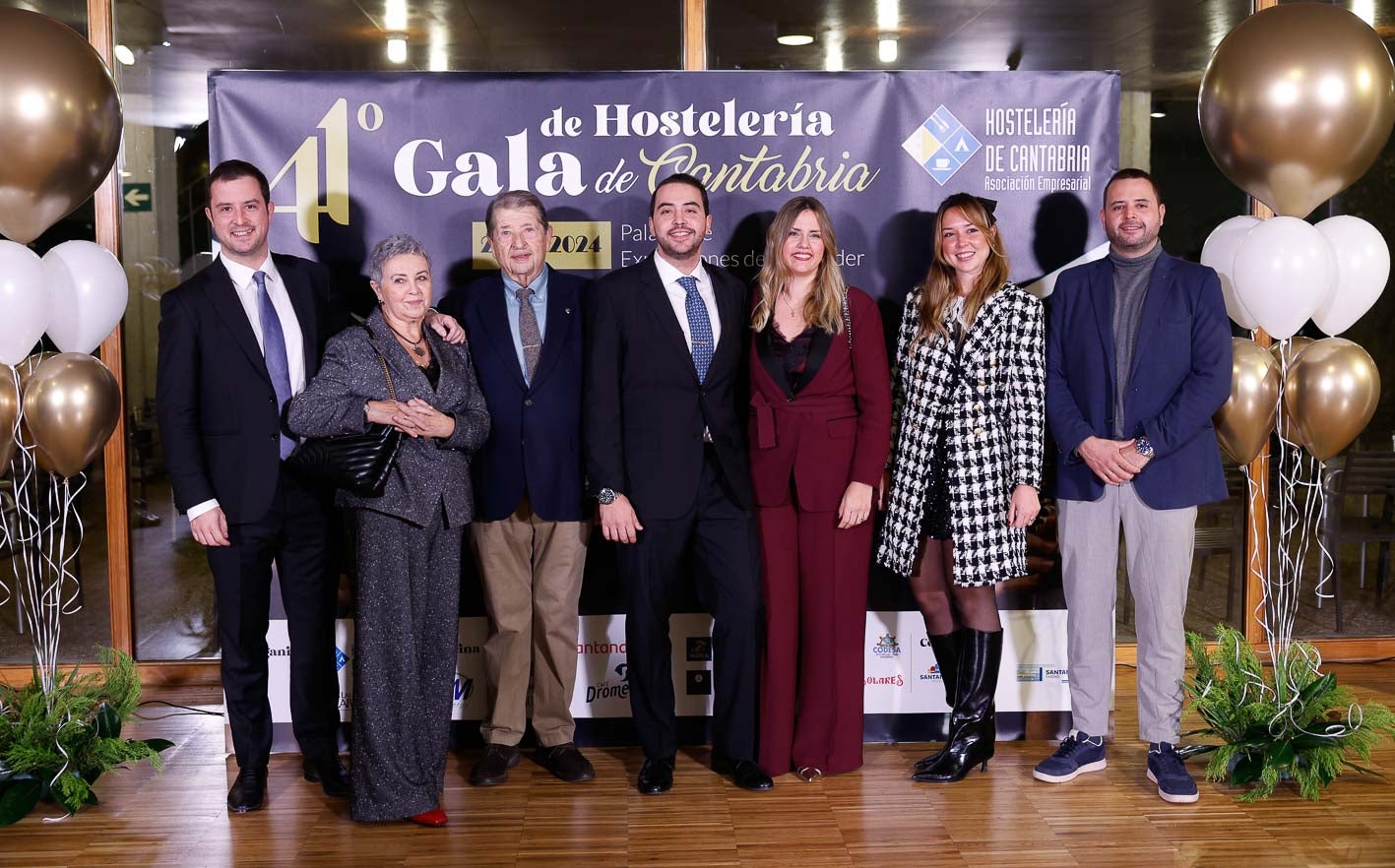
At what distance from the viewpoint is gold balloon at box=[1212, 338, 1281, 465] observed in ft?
11.5

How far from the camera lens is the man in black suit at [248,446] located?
3.23m

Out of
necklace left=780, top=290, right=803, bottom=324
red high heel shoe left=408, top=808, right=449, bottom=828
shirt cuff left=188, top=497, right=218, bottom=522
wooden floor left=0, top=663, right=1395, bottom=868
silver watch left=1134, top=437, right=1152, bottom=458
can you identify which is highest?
necklace left=780, top=290, right=803, bottom=324

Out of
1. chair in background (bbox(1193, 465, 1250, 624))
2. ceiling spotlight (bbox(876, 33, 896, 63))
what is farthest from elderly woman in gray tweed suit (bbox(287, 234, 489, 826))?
chair in background (bbox(1193, 465, 1250, 624))

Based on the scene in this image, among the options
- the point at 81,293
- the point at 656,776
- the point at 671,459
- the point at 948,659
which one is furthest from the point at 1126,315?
the point at 81,293

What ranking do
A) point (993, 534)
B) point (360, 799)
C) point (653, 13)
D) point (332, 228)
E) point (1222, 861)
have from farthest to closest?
point (653, 13) < point (332, 228) < point (993, 534) < point (360, 799) < point (1222, 861)

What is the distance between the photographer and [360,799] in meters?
3.19

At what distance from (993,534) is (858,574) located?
1.36 ft

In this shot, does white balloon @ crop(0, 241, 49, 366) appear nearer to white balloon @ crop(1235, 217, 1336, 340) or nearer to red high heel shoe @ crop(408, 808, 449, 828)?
red high heel shoe @ crop(408, 808, 449, 828)

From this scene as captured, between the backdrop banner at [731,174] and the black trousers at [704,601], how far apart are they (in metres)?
0.47

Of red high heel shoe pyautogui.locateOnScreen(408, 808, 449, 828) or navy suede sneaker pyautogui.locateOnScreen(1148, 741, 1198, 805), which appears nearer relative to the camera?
red high heel shoe pyautogui.locateOnScreen(408, 808, 449, 828)

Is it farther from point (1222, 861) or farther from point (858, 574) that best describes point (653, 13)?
point (1222, 861)

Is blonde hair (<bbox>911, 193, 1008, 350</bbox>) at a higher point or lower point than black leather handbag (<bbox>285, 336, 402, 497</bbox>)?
higher

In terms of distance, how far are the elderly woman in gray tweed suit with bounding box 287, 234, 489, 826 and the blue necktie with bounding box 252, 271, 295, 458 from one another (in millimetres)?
243

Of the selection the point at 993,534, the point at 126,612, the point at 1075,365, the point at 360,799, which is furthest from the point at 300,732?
the point at 1075,365
